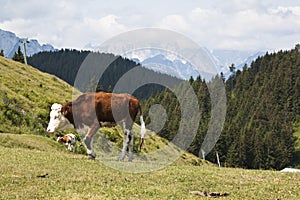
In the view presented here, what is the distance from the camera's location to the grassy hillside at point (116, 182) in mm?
14289

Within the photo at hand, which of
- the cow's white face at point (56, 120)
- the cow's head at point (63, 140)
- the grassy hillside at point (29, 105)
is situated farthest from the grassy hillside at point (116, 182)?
the grassy hillside at point (29, 105)

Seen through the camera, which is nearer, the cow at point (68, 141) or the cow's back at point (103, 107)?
the cow's back at point (103, 107)

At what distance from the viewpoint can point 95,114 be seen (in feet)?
74.5

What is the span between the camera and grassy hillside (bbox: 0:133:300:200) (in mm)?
14289

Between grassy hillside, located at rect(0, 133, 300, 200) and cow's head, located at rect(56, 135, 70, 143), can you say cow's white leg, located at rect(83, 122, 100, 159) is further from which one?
cow's head, located at rect(56, 135, 70, 143)

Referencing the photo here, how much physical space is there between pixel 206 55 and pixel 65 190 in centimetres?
1048

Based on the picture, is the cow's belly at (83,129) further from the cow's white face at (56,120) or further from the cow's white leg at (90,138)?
the cow's white face at (56,120)

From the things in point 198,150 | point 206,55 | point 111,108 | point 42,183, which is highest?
point 206,55

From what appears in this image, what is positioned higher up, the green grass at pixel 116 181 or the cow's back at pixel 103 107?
the cow's back at pixel 103 107

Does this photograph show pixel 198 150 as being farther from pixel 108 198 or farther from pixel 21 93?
pixel 108 198

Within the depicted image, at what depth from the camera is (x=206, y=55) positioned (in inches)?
844

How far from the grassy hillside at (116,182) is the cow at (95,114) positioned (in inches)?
84.1

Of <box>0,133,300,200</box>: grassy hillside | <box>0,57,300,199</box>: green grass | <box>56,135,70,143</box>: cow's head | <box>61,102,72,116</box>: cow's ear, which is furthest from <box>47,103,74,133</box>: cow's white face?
<box>56,135,70,143</box>: cow's head

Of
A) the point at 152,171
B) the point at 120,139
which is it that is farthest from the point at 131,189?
the point at 120,139
